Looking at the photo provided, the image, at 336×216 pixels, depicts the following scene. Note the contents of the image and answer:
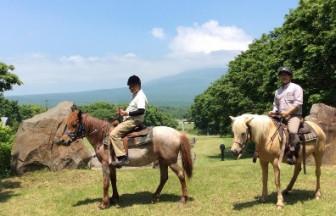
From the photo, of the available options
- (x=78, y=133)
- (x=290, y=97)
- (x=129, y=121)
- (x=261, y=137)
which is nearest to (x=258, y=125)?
(x=261, y=137)

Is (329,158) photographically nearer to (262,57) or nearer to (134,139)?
(134,139)

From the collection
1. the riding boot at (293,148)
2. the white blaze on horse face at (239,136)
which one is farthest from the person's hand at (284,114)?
the white blaze on horse face at (239,136)

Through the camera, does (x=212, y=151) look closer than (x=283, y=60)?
No

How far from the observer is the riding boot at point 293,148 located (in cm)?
1138

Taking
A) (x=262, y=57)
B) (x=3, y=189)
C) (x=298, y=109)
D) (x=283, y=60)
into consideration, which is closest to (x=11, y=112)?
(x=262, y=57)

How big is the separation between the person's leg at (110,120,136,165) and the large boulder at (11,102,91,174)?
Answer: 270 inches

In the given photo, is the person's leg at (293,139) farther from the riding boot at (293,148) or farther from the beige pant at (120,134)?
the beige pant at (120,134)

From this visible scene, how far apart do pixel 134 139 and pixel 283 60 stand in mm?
24168

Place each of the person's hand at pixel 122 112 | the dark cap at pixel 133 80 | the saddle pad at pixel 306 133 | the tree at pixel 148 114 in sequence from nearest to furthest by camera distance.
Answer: the saddle pad at pixel 306 133
the person's hand at pixel 122 112
the dark cap at pixel 133 80
the tree at pixel 148 114

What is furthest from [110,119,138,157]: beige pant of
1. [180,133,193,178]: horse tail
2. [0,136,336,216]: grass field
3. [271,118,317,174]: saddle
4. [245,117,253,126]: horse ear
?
[271,118,317,174]: saddle

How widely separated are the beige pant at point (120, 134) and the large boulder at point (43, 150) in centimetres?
685

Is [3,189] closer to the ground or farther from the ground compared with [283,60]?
closer to the ground

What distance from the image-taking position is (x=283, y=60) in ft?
111

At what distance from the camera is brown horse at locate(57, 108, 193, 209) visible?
12.4m
